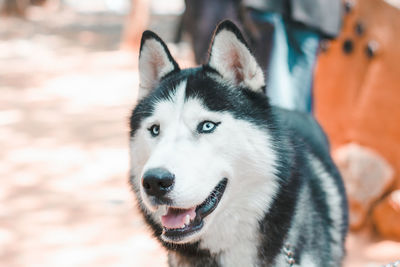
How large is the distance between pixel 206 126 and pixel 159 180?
306 millimetres

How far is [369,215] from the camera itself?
12.3ft

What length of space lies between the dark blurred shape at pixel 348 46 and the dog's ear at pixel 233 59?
2370 mm

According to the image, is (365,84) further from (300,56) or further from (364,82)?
(300,56)

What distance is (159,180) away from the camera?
1590 millimetres

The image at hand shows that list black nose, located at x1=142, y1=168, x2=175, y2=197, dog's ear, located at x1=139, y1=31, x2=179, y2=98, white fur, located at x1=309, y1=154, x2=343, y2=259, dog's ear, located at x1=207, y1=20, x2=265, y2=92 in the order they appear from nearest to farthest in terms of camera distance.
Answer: black nose, located at x1=142, y1=168, x2=175, y2=197 < dog's ear, located at x1=207, y1=20, x2=265, y2=92 < dog's ear, located at x1=139, y1=31, x2=179, y2=98 < white fur, located at x1=309, y1=154, x2=343, y2=259

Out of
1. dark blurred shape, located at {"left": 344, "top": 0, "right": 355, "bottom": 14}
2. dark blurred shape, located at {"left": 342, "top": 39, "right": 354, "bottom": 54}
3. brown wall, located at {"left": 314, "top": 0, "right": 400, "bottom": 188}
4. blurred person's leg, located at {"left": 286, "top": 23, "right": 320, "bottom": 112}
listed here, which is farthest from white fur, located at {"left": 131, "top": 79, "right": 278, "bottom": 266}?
dark blurred shape, located at {"left": 344, "top": 0, "right": 355, "bottom": 14}

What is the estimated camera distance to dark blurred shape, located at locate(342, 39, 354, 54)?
4.02m

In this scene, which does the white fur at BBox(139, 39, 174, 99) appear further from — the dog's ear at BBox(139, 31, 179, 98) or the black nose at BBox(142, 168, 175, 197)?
the black nose at BBox(142, 168, 175, 197)

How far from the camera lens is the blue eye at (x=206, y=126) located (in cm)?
178

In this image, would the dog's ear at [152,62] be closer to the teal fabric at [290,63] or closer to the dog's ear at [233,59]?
the dog's ear at [233,59]

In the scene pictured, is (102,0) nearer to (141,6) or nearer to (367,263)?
(141,6)

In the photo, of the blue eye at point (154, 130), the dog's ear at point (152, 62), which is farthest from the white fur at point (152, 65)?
the blue eye at point (154, 130)

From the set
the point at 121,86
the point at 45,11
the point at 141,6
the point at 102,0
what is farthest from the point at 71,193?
the point at 102,0

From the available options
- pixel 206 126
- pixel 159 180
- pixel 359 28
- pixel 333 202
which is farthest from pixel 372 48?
pixel 159 180
